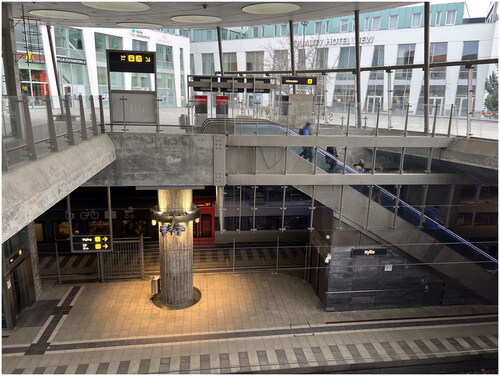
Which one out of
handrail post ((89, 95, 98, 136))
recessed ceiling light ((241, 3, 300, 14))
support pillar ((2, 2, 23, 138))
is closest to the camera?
handrail post ((89, 95, 98, 136))

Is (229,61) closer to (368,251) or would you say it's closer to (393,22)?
(393,22)

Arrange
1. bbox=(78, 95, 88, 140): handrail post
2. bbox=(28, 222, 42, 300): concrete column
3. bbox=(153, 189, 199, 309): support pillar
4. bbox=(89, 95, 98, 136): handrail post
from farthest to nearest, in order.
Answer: bbox=(28, 222, 42, 300): concrete column, bbox=(153, 189, 199, 309): support pillar, bbox=(89, 95, 98, 136): handrail post, bbox=(78, 95, 88, 140): handrail post

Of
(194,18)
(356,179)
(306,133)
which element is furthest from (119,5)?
(356,179)

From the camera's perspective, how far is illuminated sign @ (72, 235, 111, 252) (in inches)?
479

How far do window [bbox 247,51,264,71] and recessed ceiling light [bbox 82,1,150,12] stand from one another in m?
9.67

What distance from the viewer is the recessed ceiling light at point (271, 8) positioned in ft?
34.8

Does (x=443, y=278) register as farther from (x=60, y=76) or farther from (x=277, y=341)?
(x=60, y=76)

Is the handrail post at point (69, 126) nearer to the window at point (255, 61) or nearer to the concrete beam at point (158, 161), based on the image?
the concrete beam at point (158, 161)

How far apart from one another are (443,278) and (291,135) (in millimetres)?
7404

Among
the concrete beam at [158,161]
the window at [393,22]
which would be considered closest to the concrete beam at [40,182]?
the concrete beam at [158,161]

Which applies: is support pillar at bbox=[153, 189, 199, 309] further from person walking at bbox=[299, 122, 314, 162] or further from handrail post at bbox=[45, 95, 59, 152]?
handrail post at bbox=[45, 95, 59, 152]

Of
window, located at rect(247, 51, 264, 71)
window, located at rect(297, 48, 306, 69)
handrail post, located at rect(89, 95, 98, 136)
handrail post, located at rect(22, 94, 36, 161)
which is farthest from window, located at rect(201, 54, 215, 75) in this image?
handrail post, located at rect(22, 94, 36, 161)

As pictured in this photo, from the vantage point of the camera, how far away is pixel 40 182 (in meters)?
5.01

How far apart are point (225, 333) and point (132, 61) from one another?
8.13m
